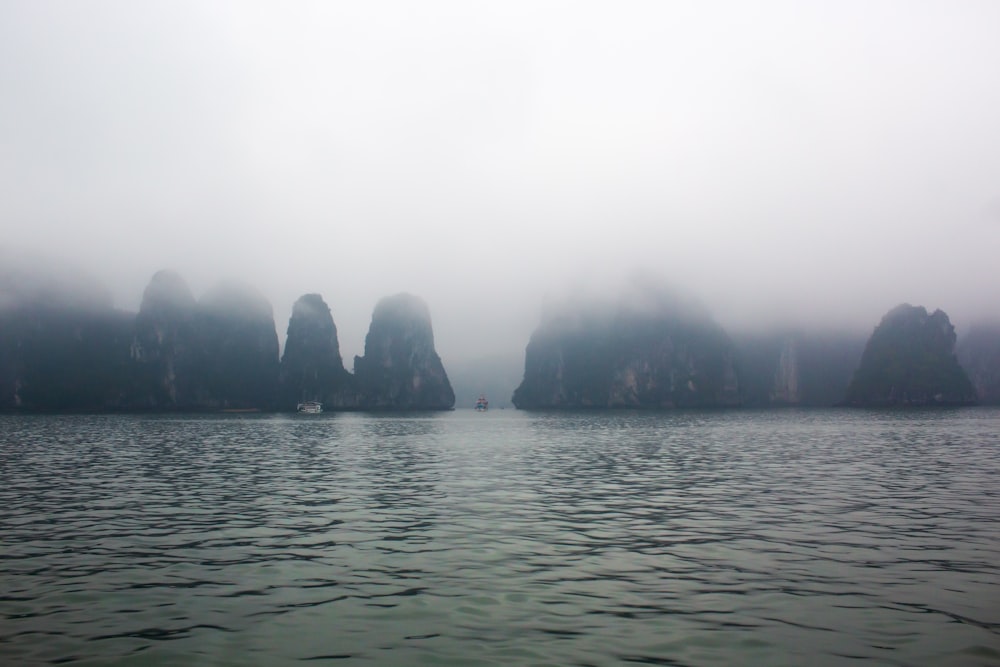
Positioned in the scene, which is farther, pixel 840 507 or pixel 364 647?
pixel 840 507

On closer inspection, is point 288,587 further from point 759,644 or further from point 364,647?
point 759,644

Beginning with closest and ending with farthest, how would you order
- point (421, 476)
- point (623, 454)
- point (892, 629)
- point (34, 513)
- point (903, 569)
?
point (892, 629), point (903, 569), point (34, 513), point (421, 476), point (623, 454)

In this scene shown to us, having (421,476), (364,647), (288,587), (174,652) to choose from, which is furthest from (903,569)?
(421,476)

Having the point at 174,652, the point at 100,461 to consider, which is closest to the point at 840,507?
the point at 174,652

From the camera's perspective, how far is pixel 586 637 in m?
13.2

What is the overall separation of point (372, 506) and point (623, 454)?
31.6 metres

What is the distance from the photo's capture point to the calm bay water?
12.8 meters

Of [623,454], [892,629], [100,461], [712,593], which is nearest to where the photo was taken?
[892,629]

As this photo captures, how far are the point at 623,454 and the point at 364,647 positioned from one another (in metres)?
46.9

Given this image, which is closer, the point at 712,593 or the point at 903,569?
the point at 712,593

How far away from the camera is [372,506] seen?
99.1 ft

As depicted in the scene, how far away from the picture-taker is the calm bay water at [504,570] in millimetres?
12844

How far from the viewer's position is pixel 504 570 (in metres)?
18.5

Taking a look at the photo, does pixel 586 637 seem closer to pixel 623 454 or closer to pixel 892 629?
pixel 892 629
